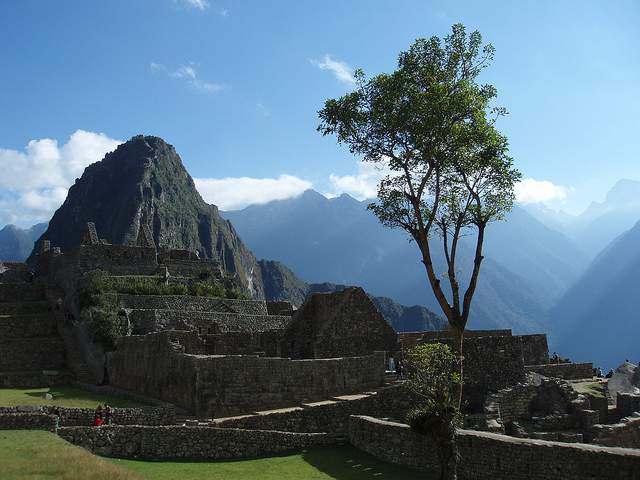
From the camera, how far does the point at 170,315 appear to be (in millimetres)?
34938

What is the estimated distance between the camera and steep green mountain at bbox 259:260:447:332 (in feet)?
381

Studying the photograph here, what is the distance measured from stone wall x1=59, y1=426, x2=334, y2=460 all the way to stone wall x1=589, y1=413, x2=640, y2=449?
1053cm

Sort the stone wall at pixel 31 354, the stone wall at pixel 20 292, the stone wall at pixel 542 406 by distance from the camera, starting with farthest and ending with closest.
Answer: the stone wall at pixel 20 292
the stone wall at pixel 31 354
the stone wall at pixel 542 406

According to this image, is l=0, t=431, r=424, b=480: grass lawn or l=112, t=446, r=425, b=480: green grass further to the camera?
l=112, t=446, r=425, b=480: green grass

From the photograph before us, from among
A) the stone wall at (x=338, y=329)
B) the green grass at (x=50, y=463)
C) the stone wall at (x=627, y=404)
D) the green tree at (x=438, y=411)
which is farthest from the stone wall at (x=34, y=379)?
the stone wall at (x=627, y=404)

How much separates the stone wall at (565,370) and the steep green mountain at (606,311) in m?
89.2

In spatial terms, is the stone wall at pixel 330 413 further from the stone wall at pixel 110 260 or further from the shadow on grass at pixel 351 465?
the stone wall at pixel 110 260

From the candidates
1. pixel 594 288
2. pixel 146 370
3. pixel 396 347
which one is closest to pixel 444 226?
pixel 396 347

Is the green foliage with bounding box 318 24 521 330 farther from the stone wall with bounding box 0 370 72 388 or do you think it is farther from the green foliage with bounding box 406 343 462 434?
the stone wall with bounding box 0 370 72 388

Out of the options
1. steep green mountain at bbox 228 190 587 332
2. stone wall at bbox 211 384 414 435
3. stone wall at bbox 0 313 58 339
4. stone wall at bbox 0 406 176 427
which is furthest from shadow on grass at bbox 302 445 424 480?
steep green mountain at bbox 228 190 587 332

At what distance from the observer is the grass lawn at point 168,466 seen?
45.2ft

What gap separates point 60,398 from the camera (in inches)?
1003

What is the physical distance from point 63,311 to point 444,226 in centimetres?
2657

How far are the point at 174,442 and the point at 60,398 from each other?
9075 millimetres
